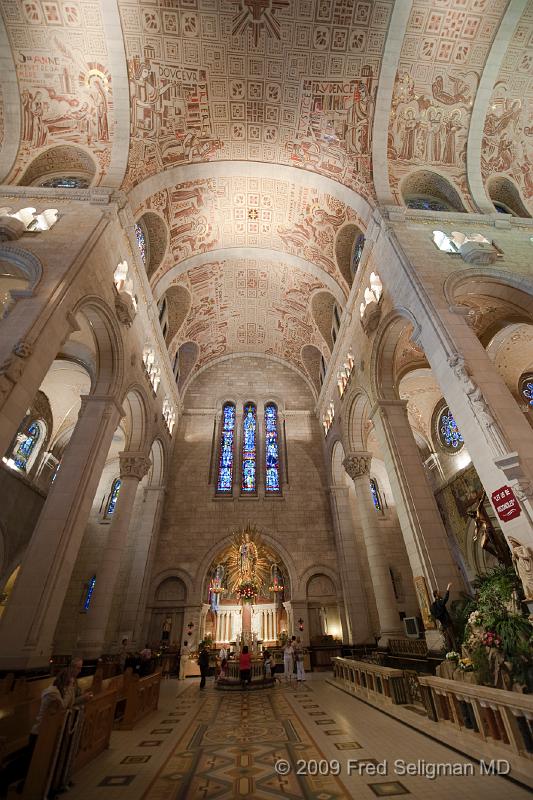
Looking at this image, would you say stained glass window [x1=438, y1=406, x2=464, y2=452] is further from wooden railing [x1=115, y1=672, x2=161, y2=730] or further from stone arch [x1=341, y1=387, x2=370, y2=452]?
wooden railing [x1=115, y1=672, x2=161, y2=730]

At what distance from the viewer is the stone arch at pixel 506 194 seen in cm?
1210

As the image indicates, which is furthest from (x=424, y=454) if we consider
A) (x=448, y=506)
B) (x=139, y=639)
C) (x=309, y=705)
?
(x=139, y=639)

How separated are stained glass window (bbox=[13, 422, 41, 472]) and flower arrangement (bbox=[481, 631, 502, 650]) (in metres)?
15.2

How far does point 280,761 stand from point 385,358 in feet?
30.2

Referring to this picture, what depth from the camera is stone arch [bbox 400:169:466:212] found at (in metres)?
11.9

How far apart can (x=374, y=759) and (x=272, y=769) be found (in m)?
1.09

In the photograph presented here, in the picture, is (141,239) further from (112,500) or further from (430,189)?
(112,500)

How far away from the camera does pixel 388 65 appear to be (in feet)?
34.2

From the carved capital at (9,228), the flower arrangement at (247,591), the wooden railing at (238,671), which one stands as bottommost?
the wooden railing at (238,671)

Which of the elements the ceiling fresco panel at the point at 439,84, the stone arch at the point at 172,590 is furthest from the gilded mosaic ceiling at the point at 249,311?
the stone arch at the point at 172,590

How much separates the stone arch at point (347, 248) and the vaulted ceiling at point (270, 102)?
7.8 inches

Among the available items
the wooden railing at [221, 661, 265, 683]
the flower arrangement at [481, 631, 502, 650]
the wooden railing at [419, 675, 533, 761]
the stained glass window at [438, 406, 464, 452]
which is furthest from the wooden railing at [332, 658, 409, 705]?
the stained glass window at [438, 406, 464, 452]

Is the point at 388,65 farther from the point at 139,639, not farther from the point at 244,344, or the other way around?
the point at 139,639

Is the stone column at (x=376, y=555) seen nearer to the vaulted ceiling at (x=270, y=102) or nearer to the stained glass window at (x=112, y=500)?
the vaulted ceiling at (x=270, y=102)
